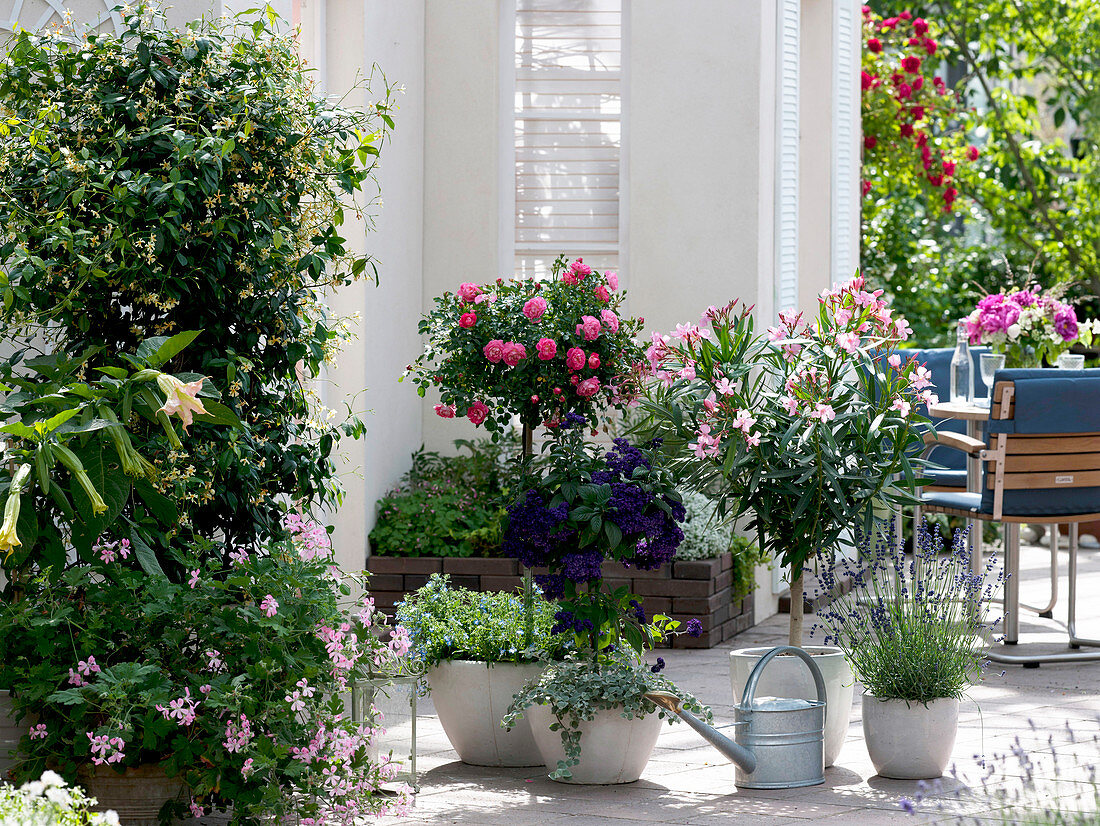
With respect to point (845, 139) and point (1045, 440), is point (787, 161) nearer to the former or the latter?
point (845, 139)

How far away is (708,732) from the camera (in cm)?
403

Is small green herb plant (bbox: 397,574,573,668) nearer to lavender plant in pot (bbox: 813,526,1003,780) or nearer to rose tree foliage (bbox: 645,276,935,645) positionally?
rose tree foliage (bbox: 645,276,935,645)

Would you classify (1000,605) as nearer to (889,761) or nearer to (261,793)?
(889,761)

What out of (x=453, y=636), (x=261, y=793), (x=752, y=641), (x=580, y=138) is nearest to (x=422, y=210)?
(x=580, y=138)

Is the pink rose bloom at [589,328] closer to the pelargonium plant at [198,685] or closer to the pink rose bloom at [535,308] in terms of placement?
the pink rose bloom at [535,308]

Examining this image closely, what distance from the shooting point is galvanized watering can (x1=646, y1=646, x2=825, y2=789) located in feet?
13.6

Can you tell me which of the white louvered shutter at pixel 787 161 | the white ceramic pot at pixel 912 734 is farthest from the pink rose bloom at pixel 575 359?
the white louvered shutter at pixel 787 161

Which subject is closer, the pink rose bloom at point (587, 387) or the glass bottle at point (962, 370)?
the pink rose bloom at point (587, 387)

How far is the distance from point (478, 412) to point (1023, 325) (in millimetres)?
3252

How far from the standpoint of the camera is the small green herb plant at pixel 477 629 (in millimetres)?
4355

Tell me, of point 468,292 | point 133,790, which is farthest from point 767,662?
point 133,790

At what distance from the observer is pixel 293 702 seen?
3.39 m

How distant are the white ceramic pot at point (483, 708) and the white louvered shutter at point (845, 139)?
4458 mm

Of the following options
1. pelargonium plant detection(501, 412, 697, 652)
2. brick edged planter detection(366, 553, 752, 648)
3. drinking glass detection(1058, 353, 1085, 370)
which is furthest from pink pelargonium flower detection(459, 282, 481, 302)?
drinking glass detection(1058, 353, 1085, 370)
